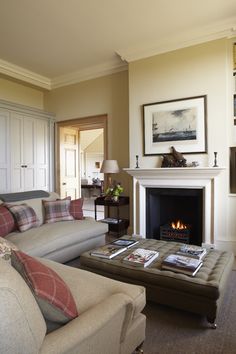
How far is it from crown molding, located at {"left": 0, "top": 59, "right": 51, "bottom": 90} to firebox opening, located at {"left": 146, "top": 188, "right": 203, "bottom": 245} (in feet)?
10.7

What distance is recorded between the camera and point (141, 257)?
7.46 feet

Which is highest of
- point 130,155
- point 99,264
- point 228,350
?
point 130,155

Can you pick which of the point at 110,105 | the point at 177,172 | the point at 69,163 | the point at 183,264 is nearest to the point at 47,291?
the point at 183,264

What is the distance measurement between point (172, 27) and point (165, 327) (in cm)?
357

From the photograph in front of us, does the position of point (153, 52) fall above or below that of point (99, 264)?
above

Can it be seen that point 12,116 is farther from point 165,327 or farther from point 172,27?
point 165,327

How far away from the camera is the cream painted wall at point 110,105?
15.0 feet

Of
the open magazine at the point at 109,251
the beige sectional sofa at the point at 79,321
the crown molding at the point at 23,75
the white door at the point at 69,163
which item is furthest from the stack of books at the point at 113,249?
the crown molding at the point at 23,75

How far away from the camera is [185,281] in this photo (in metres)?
1.91

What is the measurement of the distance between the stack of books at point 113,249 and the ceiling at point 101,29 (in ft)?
8.97

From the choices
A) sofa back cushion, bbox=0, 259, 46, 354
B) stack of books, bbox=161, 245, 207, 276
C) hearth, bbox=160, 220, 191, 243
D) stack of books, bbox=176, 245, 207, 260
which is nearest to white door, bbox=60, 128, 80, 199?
hearth, bbox=160, 220, 191, 243

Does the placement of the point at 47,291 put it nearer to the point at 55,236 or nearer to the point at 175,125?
the point at 55,236

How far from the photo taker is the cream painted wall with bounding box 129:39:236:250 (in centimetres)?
346

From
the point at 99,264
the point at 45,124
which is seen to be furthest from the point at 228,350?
the point at 45,124
